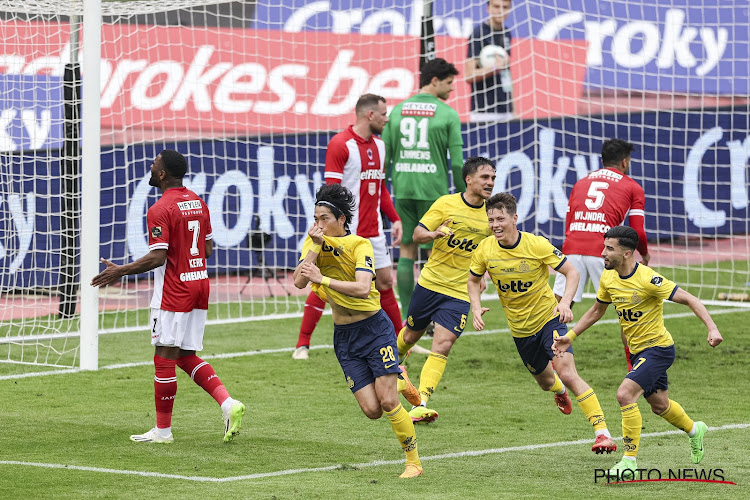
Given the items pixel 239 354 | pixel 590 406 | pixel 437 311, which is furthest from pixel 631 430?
pixel 239 354

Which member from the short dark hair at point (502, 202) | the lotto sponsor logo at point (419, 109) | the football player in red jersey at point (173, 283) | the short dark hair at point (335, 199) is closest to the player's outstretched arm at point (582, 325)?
the short dark hair at point (502, 202)

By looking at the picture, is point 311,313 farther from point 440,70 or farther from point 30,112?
point 30,112

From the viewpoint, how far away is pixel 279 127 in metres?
17.4

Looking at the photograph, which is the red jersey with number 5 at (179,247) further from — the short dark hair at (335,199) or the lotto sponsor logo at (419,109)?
the lotto sponsor logo at (419,109)

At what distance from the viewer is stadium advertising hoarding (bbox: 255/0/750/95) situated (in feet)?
60.3

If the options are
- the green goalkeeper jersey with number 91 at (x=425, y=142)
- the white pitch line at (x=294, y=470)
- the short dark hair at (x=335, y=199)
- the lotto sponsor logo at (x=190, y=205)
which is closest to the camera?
the white pitch line at (x=294, y=470)

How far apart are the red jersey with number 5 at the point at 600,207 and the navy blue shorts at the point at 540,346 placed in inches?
83.2

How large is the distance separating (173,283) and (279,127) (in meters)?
9.36

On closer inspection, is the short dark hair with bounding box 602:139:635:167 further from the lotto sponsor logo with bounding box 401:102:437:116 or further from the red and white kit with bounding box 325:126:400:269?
the red and white kit with bounding box 325:126:400:269

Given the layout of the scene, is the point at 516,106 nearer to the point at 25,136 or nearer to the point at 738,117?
the point at 738,117

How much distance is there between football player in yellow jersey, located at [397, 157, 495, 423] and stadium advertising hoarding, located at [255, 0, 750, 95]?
27.9ft

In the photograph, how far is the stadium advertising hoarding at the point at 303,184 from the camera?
11.8 metres

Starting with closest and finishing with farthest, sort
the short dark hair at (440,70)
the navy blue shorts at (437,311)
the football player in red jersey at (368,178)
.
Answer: the navy blue shorts at (437,311), the football player in red jersey at (368,178), the short dark hair at (440,70)

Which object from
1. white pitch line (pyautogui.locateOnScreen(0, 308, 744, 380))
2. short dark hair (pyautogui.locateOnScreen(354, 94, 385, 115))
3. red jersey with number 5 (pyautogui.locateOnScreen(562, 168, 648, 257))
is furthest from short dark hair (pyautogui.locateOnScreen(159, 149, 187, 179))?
red jersey with number 5 (pyautogui.locateOnScreen(562, 168, 648, 257))
